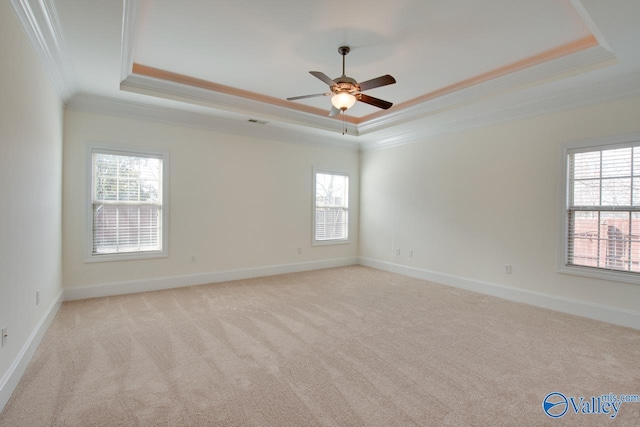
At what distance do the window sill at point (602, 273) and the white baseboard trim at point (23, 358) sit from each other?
17.9 ft

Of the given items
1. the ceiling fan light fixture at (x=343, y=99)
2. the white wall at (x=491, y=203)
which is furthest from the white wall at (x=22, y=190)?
the white wall at (x=491, y=203)

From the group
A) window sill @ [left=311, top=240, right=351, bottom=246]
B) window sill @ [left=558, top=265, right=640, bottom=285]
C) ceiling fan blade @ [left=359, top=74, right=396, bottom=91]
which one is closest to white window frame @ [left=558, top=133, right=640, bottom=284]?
window sill @ [left=558, top=265, right=640, bottom=285]

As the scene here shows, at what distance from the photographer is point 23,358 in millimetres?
2447

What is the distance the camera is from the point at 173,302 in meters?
4.21

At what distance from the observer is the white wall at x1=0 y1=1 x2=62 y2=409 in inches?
83.1

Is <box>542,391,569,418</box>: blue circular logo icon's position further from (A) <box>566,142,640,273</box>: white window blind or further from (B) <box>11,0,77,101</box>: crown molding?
(B) <box>11,0,77,101</box>: crown molding

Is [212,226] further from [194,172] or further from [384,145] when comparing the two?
[384,145]

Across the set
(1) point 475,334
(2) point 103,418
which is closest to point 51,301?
(2) point 103,418

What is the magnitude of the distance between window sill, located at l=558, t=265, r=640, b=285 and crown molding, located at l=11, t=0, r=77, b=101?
5.75 metres

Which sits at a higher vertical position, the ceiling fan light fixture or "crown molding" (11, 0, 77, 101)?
"crown molding" (11, 0, 77, 101)

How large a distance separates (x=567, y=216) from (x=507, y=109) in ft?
5.34

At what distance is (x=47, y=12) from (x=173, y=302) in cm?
321

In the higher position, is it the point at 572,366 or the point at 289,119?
the point at 289,119

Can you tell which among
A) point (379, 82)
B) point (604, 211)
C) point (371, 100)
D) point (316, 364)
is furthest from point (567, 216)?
point (316, 364)
